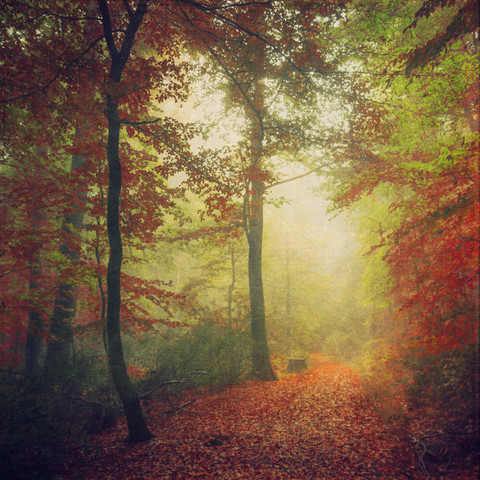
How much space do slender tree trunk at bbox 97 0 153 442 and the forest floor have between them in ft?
1.98

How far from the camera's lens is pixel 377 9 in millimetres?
7707

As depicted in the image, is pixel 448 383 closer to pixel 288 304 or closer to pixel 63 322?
pixel 63 322

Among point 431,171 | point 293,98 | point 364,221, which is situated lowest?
point 431,171

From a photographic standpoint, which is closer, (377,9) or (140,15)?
(140,15)

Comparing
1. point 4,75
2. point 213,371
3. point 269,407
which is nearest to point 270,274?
point 213,371

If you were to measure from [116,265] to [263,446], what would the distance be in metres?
4.97

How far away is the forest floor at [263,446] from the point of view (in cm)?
461

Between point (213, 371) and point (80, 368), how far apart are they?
4.12m

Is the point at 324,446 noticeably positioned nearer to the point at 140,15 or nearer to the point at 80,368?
the point at 80,368

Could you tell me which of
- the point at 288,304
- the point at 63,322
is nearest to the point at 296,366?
the point at 288,304

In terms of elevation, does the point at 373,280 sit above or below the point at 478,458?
above

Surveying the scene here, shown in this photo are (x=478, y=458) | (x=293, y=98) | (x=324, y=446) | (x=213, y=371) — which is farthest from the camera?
(x=293, y=98)

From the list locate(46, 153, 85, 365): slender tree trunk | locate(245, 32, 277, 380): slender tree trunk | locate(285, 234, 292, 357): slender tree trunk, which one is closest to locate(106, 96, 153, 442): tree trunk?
locate(46, 153, 85, 365): slender tree trunk

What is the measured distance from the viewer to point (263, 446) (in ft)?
18.1
